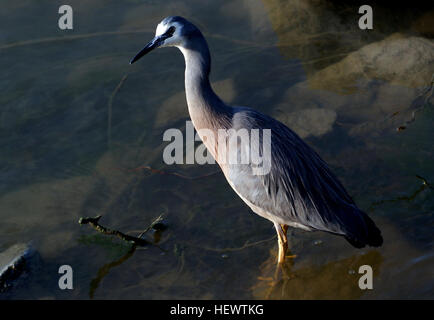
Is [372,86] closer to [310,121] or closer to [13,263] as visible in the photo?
[310,121]

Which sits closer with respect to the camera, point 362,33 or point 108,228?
point 108,228

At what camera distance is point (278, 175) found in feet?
16.4

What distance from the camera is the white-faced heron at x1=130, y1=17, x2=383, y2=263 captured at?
490cm

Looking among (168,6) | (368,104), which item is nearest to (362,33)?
(368,104)

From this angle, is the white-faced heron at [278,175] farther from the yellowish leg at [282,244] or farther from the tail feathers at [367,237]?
the yellowish leg at [282,244]

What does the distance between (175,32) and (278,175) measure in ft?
5.03

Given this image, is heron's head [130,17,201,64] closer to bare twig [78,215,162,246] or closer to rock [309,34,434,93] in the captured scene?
bare twig [78,215,162,246]

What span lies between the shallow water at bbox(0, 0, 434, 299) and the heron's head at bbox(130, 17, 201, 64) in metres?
1.68

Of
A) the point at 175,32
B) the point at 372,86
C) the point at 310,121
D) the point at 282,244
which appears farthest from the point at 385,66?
the point at 175,32

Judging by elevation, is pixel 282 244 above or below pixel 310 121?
below

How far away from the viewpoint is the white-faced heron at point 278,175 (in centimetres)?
490

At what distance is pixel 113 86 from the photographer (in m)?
7.28
